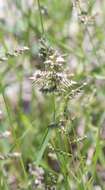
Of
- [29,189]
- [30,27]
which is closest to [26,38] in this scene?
[30,27]

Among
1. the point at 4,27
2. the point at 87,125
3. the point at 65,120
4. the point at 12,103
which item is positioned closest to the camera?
the point at 65,120

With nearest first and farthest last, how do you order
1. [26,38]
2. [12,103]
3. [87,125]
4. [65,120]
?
1. [65,120]
2. [87,125]
3. [26,38]
4. [12,103]

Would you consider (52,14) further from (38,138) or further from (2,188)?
(2,188)

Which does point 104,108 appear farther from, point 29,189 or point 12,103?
point 29,189

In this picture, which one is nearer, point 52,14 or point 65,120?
point 65,120

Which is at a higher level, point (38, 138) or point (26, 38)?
point (26, 38)

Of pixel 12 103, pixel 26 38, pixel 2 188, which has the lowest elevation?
pixel 12 103
